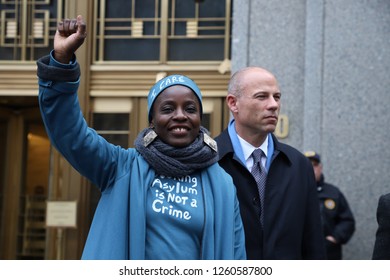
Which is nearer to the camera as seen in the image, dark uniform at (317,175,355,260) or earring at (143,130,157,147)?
earring at (143,130,157,147)

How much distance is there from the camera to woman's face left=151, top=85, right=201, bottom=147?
3.33 meters

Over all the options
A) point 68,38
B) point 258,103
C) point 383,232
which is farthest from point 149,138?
point 258,103

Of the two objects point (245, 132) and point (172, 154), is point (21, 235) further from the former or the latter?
point (172, 154)

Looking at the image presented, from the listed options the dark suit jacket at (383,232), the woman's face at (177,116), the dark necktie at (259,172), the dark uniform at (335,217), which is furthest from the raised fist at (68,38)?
the dark uniform at (335,217)

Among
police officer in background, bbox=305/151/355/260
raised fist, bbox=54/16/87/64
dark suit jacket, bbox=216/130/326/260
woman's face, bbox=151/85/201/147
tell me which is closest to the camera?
raised fist, bbox=54/16/87/64

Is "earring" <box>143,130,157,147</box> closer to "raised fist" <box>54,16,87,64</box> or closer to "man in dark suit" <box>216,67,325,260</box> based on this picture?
"raised fist" <box>54,16,87,64</box>

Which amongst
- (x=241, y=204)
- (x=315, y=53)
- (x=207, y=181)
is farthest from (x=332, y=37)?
(x=207, y=181)

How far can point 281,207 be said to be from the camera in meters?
4.46

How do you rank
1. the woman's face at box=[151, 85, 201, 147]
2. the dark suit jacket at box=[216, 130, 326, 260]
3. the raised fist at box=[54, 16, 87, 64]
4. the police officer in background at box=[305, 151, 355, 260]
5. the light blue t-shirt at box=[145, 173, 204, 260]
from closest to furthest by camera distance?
the raised fist at box=[54, 16, 87, 64] → the light blue t-shirt at box=[145, 173, 204, 260] → the woman's face at box=[151, 85, 201, 147] → the dark suit jacket at box=[216, 130, 326, 260] → the police officer in background at box=[305, 151, 355, 260]

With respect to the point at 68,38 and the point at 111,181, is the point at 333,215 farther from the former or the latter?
the point at 68,38

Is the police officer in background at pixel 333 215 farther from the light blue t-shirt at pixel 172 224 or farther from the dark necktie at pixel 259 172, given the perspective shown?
the light blue t-shirt at pixel 172 224

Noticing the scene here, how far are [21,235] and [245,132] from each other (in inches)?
271

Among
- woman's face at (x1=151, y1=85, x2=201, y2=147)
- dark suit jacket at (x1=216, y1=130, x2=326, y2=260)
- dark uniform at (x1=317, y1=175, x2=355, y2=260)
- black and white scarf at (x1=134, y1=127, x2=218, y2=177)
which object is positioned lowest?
dark uniform at (x1=317, y1=175, x2=355, y2=260)

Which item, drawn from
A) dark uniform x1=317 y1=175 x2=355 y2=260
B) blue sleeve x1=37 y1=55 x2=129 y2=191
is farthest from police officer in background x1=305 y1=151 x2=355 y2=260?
blue sleeve x1=37 y1=55 x2=129 y2=191
